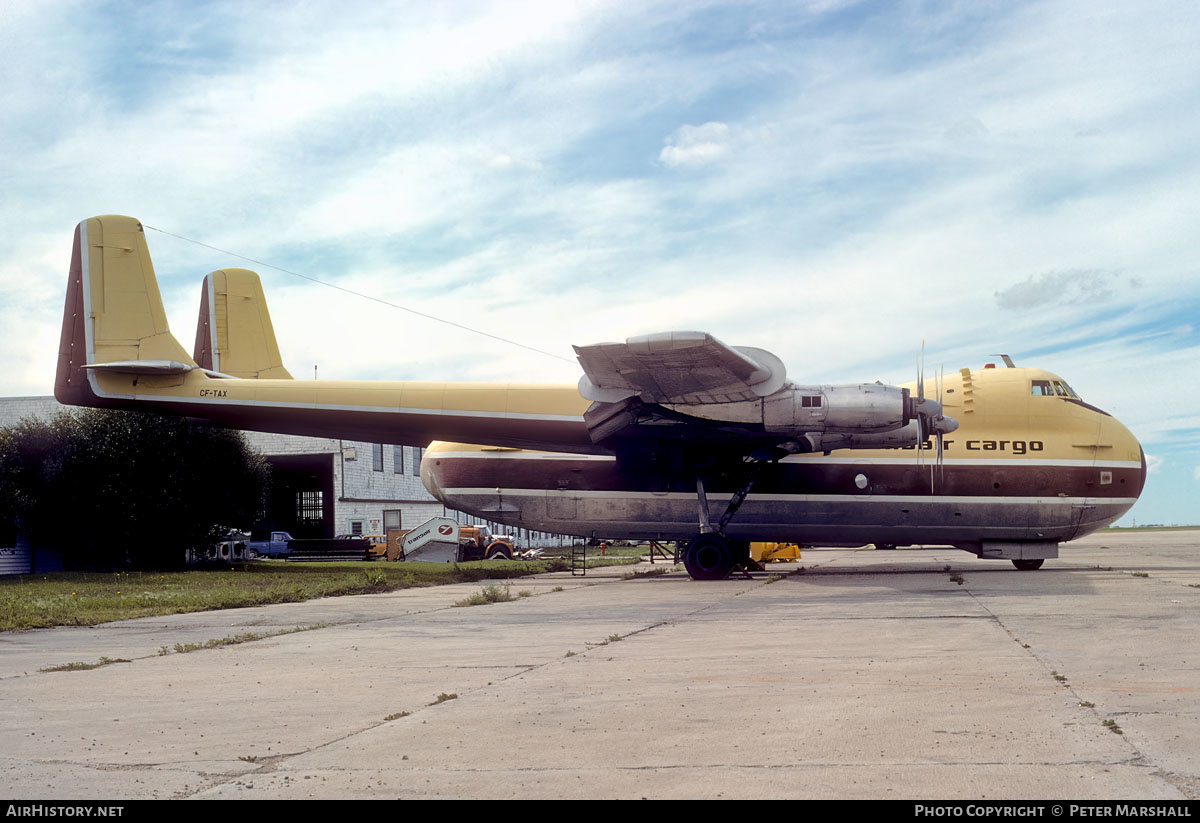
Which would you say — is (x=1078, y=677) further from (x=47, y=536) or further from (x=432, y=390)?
(x=47, y=536)

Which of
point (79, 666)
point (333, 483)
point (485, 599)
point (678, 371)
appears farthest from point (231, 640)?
point (333, 483)

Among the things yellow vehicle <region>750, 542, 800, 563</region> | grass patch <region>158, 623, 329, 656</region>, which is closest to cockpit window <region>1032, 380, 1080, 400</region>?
yellow vehicle <region>750, 542, 800, 563</region>

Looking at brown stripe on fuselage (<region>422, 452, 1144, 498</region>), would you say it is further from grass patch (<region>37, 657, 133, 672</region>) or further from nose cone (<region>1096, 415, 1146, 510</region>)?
grass patch (<region>37, 657, 133, 672</region>)

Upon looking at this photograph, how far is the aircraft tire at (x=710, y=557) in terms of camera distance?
23297mm

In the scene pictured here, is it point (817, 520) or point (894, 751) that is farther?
point (817, 520)

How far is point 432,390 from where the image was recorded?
2386cm

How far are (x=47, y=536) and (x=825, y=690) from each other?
4014 cm

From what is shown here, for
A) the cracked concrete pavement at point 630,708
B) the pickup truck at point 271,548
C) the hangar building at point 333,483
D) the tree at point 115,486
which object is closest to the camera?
the cracked concrete pavement at point 630,708

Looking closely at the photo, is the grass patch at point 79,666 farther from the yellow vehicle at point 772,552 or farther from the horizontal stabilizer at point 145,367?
the yellow vehicle at point 772,552

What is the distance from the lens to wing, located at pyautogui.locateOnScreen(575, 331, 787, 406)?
1827cm

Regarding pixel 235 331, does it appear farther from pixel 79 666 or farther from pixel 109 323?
pixel 79 666

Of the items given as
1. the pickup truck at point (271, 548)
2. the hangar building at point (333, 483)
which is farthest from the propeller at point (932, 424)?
the pickup truck at point (271, 548)

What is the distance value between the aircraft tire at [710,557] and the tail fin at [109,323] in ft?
43.5
